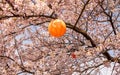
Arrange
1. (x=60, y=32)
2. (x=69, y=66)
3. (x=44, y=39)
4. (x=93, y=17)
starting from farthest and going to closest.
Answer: (x=44, y=39)
(x=93, y=17)
(x=69, y=66)
(x=60, y=32)

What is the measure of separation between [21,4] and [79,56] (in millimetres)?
2279

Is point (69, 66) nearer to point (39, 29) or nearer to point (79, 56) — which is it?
point (79, 56)

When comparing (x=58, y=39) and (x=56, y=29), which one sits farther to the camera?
(x=58, y=39)

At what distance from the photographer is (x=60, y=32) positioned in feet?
17.9

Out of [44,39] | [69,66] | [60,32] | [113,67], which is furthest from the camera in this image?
[44,39]

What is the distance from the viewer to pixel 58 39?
1062 centimetres

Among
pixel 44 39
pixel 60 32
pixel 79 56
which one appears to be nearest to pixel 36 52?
pixel 44 39

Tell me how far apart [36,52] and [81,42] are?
6.29 feet

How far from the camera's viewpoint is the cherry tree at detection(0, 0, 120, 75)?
22.2 feet

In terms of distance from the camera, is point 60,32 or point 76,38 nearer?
point 60,32

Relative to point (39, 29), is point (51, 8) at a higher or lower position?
higher

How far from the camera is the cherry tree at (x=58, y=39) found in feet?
22.2

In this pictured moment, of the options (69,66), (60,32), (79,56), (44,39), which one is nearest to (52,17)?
(60,32)

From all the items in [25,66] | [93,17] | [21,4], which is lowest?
[25,66]
